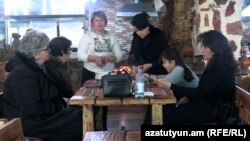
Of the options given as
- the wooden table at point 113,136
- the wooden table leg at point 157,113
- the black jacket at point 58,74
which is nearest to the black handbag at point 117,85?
the wooden table leg at point 157,113

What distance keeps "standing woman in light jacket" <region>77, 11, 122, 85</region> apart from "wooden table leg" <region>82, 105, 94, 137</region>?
0.95 meters

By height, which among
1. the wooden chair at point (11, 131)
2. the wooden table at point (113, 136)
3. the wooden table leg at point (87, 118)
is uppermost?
the wooden chair at point (11, 131)

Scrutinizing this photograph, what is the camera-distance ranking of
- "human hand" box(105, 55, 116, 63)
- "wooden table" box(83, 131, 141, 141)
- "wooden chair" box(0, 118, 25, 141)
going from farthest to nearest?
"human hand" box(105, 55, 116, 63), "wooden table" box(83, 131, 141, 141), "wooden chair" box(0, 118, 25, 141)

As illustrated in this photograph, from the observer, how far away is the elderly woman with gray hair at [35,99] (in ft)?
8.23

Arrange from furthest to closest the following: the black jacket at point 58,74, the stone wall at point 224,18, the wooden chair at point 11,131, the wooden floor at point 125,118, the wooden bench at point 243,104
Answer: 1. the stone wall at point 224,18
2. the wooden floor at point 125,118
3. the black jacket at point 58,74
4. the wooden bench at point 243,104
5. the wooden chair at point 11,131

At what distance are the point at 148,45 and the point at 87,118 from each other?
5.00 feet

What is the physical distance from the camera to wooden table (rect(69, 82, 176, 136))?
2570mm

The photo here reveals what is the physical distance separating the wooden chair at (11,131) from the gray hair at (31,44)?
115 cm

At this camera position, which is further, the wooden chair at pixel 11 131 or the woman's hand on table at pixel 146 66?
the woman's hand on table at pixel 146 66

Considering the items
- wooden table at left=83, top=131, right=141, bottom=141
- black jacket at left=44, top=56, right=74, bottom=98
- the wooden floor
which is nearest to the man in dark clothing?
the wooden floor

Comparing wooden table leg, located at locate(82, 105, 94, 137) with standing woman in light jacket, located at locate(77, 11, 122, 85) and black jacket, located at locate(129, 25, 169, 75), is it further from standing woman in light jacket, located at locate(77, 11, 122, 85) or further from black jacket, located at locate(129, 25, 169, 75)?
black jacket, located at locate(129, 25, 169, 75)

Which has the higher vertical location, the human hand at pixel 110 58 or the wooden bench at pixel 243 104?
the human hand at pixel 110 58

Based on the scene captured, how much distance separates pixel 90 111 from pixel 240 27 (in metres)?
2.78

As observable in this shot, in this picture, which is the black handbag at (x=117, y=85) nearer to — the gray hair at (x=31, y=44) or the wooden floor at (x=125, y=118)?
the gray hair at (x=31, y=44)
